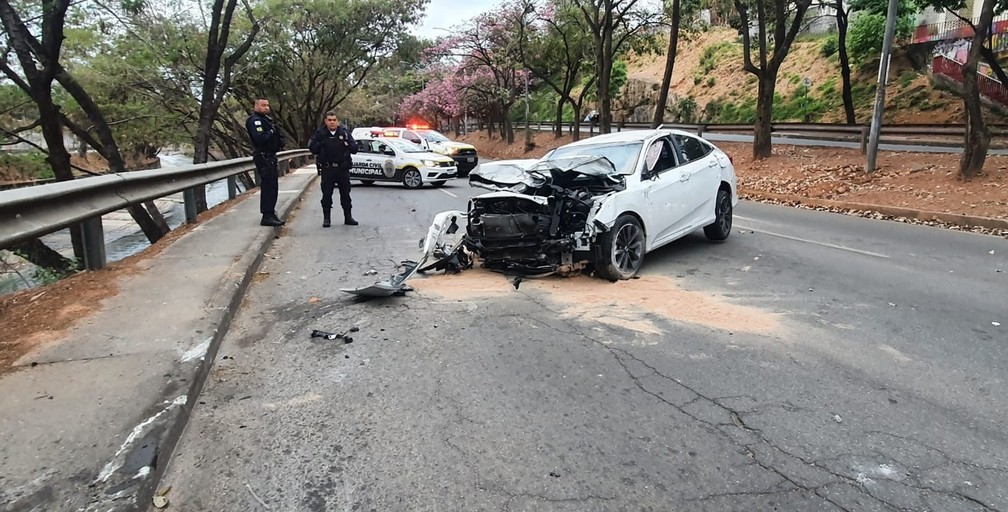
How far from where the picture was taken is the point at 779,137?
2347 cm

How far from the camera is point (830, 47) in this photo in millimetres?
33312

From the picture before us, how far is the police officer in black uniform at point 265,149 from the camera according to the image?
8.80 metres

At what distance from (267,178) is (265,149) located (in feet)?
1.33

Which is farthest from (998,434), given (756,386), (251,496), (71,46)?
(71,46)

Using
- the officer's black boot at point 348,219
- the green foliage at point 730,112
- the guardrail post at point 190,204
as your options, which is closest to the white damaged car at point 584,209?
the officer's black boot at point 348,219

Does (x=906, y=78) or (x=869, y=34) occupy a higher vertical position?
(x=869, y=34)

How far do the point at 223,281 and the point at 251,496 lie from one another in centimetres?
345

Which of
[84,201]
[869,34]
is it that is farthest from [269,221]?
[869,34]

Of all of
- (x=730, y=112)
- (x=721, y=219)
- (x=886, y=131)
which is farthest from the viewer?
(x=730, y=112)

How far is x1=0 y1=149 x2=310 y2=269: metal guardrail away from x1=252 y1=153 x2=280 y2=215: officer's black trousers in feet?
2.90

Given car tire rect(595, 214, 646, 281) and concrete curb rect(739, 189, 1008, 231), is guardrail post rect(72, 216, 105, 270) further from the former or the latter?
concrete curb rect(739, 189, 1008, 231)

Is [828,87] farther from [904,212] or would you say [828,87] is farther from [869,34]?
[904,212]

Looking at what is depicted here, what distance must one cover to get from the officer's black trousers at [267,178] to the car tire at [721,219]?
6130mm

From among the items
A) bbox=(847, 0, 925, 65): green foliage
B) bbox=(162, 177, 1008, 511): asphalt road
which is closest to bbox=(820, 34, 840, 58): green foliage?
bbox=(847, 0, 925, 65): green foliage
